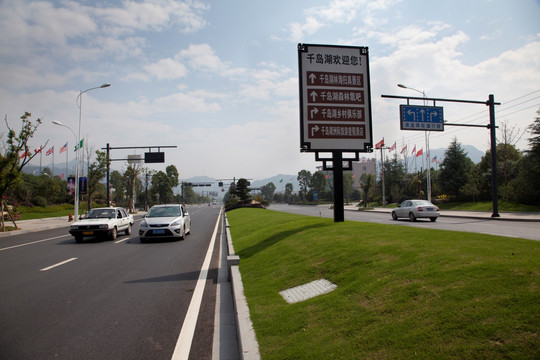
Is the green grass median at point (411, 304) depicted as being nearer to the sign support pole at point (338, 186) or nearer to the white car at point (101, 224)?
the sign support pole at point (338, 186)

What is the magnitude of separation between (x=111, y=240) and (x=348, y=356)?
1530 centimetres

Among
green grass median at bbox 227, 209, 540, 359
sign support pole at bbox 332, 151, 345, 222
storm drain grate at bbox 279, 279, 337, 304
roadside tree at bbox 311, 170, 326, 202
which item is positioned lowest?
storm drain grate at bbox 279, 279, 337, 304

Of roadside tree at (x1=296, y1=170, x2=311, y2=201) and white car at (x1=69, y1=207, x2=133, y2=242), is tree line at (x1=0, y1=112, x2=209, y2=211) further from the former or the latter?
roadside tree at (x1=296, y1=170, x2=311, y2=201)

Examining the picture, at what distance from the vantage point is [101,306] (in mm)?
5898

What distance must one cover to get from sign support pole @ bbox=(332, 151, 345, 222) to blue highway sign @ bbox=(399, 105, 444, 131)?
11042mm

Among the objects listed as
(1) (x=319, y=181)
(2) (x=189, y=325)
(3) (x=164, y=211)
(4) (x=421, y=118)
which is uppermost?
(4) (x=421, y=118)

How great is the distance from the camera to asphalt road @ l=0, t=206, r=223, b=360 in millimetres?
4250

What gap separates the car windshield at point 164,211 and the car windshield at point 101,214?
6.84 ft

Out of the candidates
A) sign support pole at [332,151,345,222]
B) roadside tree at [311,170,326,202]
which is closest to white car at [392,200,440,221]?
sign support pole at [332,151,345,222]

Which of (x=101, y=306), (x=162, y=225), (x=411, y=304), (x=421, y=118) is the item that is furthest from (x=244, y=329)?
(x=421, y=118)

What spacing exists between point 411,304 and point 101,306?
16.2 feet

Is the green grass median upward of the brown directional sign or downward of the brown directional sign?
downward

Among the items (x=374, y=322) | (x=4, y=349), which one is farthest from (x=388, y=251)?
(x=4, y=349)

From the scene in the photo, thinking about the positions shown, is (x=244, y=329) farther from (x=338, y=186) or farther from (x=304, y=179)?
(x=304, y=179)
